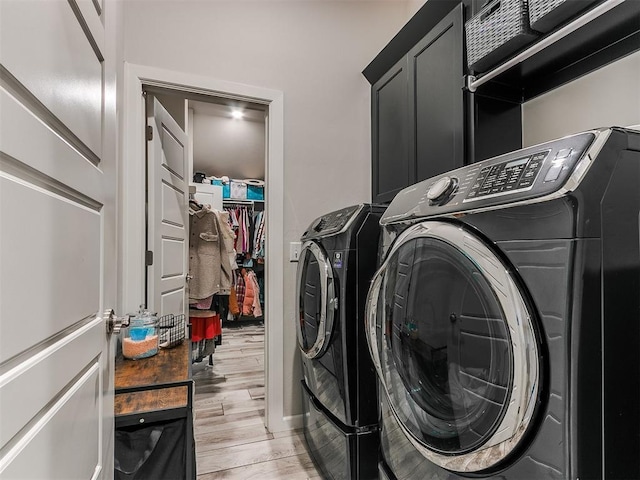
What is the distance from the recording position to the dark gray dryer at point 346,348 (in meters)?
1.35

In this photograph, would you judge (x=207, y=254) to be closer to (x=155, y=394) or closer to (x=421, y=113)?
(x=155, y=394)

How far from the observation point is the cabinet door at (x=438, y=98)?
Result: 55.6 inches

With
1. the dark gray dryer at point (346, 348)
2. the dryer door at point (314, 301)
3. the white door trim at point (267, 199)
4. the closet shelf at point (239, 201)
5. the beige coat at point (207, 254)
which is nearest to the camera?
the dark gray dryer at point (346, 348)

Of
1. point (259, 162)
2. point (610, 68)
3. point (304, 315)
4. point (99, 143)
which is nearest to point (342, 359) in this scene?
point (304, 315)

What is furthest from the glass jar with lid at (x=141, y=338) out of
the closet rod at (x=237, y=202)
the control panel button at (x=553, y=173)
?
the closet rod at (x=237, y=202)

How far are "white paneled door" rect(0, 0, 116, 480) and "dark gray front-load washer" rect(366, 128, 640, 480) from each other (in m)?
0.80

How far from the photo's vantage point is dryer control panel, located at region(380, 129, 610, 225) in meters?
0.62

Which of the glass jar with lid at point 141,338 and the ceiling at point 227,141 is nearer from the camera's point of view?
the glass jar with lid at point 141,338

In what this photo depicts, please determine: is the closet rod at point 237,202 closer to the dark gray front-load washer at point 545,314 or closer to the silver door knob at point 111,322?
the silver door knob at point 111,322

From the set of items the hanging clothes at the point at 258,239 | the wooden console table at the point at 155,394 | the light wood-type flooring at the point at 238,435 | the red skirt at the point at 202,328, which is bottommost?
the light wood-type flooring at the point at 238,435

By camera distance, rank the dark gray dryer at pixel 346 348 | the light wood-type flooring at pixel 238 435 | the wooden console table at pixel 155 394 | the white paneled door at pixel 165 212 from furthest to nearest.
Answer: the white paneled door at pixel 165 212, the light wood-type flooring at pixel 238 435, the dark gray dryer at pixel 346 348, the wooden console table at pixel 155 394

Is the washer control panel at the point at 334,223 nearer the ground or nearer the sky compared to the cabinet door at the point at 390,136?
nearer the ground

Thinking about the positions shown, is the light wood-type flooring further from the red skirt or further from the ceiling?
the ceiling

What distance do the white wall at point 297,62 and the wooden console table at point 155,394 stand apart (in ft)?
2.50
